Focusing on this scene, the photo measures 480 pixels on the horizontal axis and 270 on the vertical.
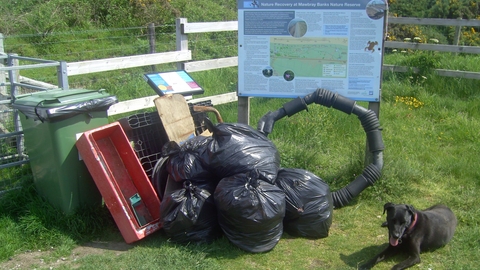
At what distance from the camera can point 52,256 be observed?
447 cm

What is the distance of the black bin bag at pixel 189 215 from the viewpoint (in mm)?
4469

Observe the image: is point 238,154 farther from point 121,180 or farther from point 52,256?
point 52,256

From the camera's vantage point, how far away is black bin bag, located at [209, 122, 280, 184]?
4.64 meters

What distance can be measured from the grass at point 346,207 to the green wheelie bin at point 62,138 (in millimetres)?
169

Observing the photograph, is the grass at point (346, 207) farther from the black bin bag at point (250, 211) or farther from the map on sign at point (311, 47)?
the map on sign at point (311, 47)

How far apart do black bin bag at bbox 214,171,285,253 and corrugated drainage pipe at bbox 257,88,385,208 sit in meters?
1.12

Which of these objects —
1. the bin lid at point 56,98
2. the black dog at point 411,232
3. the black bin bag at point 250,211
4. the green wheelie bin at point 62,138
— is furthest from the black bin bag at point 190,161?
the black dog at point 411,232

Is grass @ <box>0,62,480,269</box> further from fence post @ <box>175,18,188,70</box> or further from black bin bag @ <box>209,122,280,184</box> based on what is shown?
fence post @ <box>175,18,188,70</box>

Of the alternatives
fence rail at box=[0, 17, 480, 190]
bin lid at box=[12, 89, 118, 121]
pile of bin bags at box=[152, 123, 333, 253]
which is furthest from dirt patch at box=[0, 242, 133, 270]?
bin lid at box=[12, 89, 118, 121]

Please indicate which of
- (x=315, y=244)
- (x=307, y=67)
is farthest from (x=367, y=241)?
(x=307, y=67)

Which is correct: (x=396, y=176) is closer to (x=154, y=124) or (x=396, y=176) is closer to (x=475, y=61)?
(x=154, y=124)

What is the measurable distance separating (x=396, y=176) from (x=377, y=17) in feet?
5.75

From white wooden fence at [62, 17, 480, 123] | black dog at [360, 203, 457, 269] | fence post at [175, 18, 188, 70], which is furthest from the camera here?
fence post at [175, 18, 188, 70]

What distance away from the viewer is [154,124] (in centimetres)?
561
